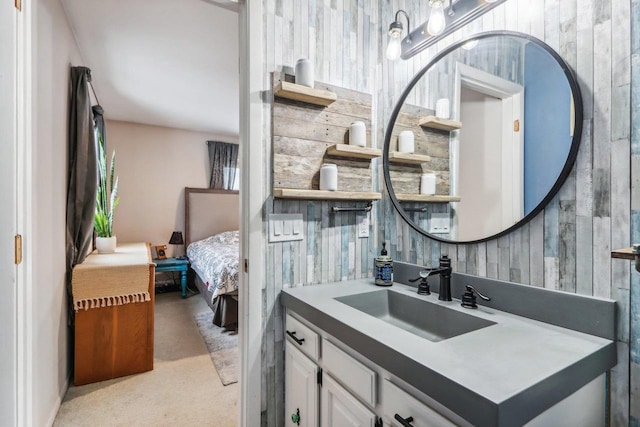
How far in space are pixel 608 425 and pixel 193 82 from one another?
3.81 metres

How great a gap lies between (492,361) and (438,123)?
1098 mm

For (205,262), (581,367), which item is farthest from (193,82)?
(581,367)

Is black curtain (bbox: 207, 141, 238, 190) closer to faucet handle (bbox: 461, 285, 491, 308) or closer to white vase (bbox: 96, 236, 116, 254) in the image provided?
white vase (bbox: 96, 236, 116, 254)

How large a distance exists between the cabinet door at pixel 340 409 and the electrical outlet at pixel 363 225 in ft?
2.61

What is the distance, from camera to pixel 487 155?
1.29m

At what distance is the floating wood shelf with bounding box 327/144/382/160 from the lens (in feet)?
5.05

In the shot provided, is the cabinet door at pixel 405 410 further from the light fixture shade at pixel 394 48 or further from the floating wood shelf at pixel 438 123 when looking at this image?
the light fixture shade at pixel 394 48

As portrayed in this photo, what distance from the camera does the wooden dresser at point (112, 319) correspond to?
222 cm

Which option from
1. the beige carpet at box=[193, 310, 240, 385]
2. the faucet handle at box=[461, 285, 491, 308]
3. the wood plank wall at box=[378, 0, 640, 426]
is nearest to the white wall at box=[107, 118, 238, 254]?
the beige carpet at box=[193, 310, 240, 385]

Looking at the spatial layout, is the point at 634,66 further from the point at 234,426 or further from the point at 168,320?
the point at 168,320

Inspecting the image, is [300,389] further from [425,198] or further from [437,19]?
[437,19]

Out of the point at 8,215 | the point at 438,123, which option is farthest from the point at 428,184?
the point at 8,215

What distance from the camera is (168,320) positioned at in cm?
353

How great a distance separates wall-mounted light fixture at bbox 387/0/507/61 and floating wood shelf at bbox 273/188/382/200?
0.71 metres
